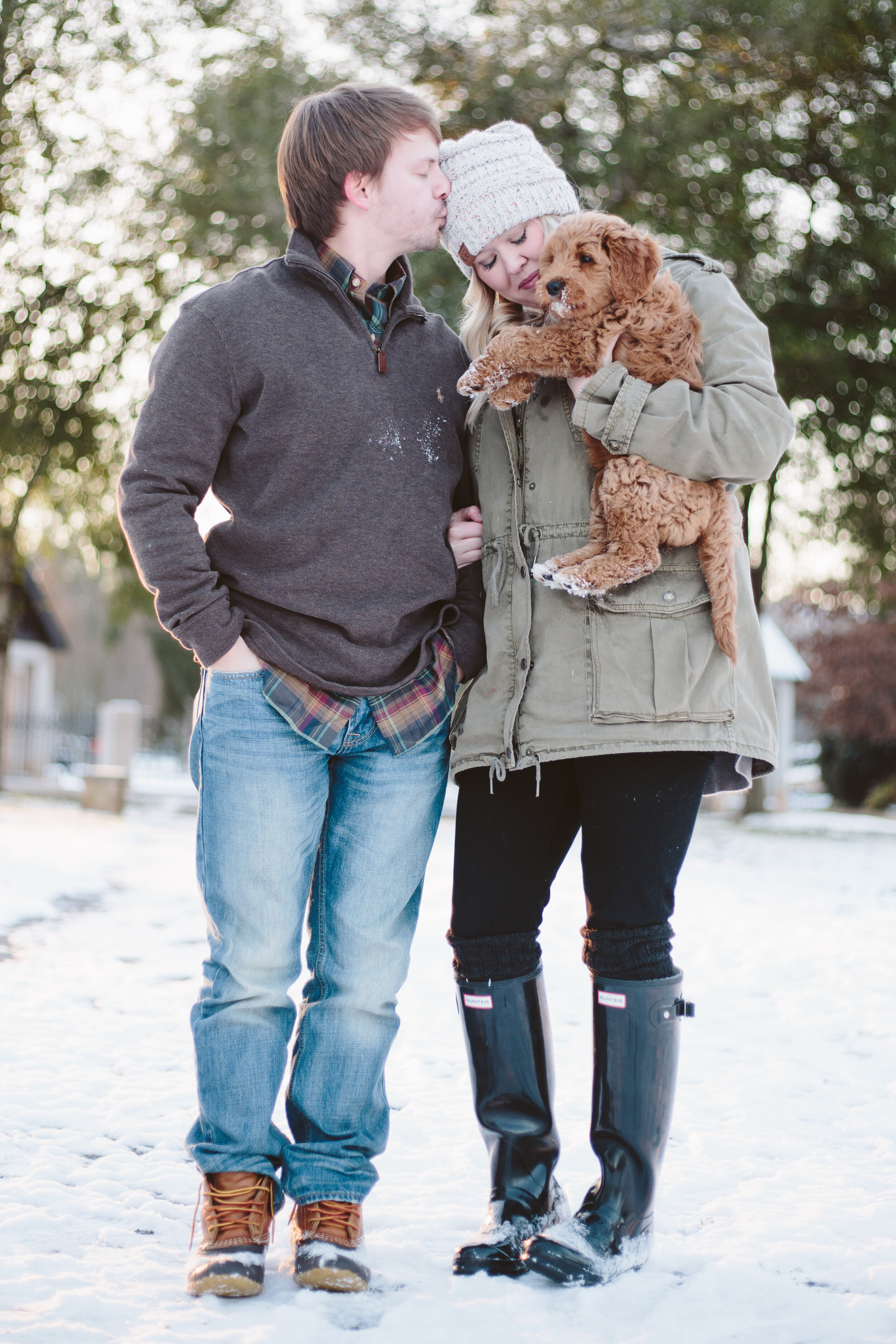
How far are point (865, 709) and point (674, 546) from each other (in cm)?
2212

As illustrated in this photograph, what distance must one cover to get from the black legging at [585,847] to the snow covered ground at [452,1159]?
621mm

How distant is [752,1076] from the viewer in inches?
151

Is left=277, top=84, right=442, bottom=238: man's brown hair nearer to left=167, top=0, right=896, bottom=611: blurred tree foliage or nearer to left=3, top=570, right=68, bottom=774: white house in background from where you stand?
left=167, top=0, right=896, bottom=611: blurred tree foliage

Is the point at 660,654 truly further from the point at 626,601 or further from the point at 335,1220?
the point at 335,1220

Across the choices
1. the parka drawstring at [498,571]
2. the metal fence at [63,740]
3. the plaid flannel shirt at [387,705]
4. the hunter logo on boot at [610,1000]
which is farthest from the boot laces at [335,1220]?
the metal fence at [63,740]

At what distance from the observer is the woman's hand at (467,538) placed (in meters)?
2.43

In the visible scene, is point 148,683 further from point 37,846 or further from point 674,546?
A: point 674,546

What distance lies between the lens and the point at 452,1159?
297 cm

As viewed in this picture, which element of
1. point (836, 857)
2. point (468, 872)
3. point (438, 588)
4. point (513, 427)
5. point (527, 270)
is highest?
point (527, 270)

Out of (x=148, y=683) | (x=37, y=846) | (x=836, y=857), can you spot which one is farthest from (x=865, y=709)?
(x=148, y=683)

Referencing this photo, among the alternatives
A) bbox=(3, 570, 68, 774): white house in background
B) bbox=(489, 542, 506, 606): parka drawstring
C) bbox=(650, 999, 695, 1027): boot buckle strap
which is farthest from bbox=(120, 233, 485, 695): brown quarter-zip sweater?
bbox=(3, 570, 68, 774): white house in background

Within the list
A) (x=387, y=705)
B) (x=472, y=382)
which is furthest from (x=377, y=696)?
(x=472, y=382)

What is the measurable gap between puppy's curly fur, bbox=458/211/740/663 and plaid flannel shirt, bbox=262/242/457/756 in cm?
28

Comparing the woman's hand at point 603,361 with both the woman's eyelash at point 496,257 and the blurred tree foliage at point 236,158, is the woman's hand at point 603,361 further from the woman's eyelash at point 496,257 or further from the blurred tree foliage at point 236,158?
the blurred tree foliage at point 236,158
